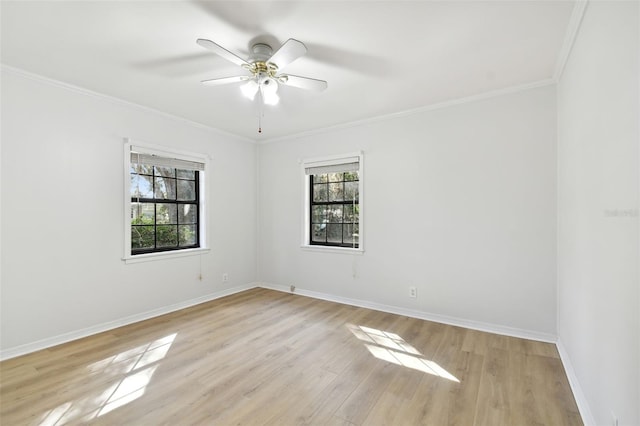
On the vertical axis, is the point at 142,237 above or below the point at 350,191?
below

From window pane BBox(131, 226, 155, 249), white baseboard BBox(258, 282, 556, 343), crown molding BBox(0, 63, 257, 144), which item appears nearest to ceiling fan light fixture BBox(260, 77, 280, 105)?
crown molding BBox(0, 63, 257, 144)

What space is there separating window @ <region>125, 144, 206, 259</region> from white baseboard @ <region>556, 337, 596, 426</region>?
415 cm

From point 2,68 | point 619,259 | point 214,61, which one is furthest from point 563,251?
point 2,68

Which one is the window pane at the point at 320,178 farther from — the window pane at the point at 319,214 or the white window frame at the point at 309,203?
the window pane at the point at 319,214

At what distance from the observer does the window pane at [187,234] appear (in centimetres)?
407

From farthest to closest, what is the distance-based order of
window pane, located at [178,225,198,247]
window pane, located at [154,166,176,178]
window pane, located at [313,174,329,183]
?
1. window pane, located at [313,174,329,183]
2. window pane, located at [178,225,198,247]
3. window pane, located at [154,166,176,178]

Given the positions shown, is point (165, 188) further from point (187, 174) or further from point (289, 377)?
point (289, 377)

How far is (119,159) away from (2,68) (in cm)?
111

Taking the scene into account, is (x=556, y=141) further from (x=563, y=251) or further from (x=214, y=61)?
(x=214, y=61)

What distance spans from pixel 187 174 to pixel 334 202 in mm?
2137

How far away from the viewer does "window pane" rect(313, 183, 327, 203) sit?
14.9 ft

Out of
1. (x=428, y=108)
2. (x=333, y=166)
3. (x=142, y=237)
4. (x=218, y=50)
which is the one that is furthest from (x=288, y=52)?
(x=142, y=237)

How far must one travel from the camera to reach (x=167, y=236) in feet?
12.8

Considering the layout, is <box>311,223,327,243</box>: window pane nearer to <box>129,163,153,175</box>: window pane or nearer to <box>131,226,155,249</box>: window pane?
<box>131,226,155,249</box>: window pane
